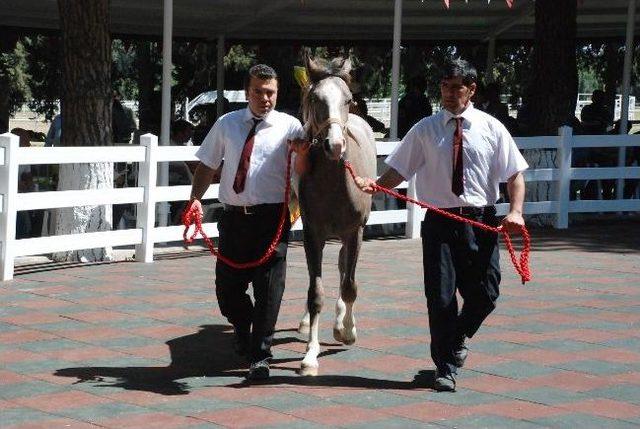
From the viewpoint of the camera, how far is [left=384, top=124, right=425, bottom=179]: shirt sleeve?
25.8ft

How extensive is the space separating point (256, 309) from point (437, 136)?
1607mm

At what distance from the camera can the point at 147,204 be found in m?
13.2

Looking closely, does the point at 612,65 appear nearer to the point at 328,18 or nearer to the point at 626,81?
the point at 328,18

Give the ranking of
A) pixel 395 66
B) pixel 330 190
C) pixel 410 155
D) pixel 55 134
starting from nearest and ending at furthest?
pixel 410 155
pixel 330 190
pixel 395 66
pixel 55 134

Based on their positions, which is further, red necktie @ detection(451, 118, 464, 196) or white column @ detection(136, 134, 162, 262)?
white column @ detection(136, 134, 162, 262)

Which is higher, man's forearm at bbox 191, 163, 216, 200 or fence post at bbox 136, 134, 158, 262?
man's forearm at bbox 191, 163, 216, 200

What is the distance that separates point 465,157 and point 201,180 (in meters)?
1.78

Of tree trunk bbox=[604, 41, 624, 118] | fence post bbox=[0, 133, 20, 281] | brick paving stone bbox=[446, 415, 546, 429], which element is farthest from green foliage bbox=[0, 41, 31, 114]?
brick paving stone bbox=[446, 415, 546, 429]

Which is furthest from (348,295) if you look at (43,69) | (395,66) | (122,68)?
(122,68)

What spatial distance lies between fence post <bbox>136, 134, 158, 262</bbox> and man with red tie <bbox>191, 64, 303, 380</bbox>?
4.93 metres

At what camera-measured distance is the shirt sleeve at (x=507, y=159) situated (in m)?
7.79

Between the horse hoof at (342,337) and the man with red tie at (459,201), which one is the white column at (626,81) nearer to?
the horse hoof at (342,337)

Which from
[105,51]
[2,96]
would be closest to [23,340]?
[105,51]

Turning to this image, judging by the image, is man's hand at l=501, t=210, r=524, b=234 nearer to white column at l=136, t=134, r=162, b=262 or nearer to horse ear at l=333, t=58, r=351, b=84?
horse ear at l=333, t=58, r=351, b=84
